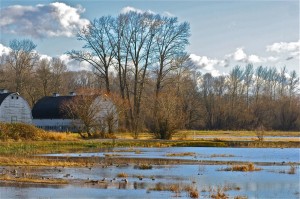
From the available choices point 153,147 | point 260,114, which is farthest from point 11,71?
point 153,147

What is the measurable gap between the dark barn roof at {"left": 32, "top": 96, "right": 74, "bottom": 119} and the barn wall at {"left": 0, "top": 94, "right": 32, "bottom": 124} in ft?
7.63

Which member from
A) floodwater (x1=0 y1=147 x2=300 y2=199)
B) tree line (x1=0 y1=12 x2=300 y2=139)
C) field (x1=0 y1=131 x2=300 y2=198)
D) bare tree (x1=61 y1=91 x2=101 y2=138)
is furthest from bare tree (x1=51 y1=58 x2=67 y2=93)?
floodwater (x1=0 y1=147 x2=300 y2=199)

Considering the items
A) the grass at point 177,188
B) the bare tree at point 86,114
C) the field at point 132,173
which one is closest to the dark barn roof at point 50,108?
the bare tree at point 86,114

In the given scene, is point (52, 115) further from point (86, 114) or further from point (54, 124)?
point (86, 114)

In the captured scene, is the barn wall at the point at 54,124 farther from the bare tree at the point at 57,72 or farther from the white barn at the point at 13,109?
the bare tree at the point at 57,72

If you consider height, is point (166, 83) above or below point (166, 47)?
below

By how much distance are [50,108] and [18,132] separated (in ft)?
93.6

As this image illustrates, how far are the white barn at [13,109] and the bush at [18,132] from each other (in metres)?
24.8

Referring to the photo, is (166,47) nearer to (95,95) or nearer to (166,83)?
(166,83)

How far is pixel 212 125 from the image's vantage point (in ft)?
359

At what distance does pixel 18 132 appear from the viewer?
2009 inches

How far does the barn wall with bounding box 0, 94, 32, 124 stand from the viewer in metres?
76.5

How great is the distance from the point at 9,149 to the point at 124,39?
46.8m

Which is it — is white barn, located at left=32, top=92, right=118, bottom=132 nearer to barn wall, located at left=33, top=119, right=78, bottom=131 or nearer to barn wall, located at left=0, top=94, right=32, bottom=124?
barn wall, located at left=33, top=119, right=78, bottom=131
